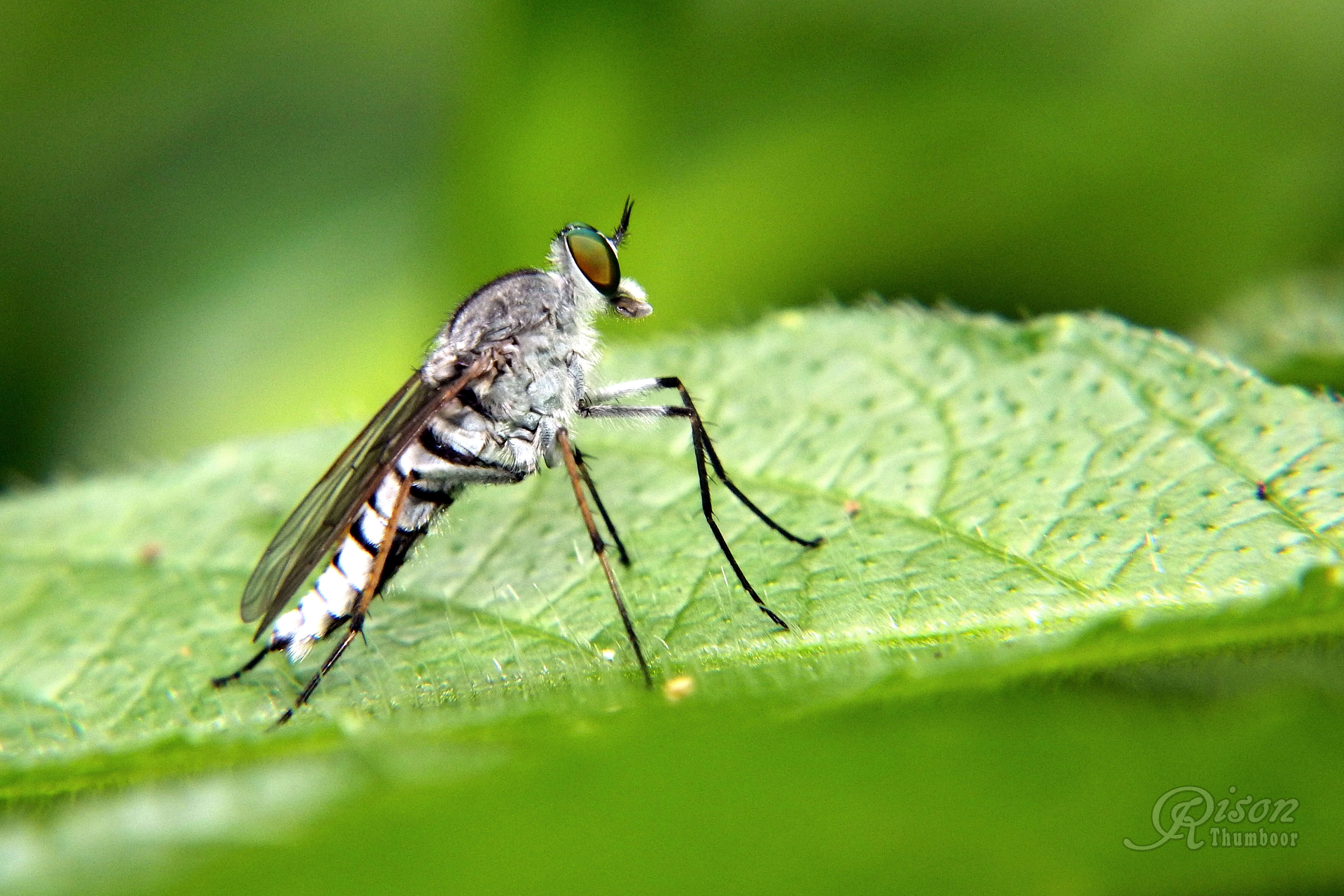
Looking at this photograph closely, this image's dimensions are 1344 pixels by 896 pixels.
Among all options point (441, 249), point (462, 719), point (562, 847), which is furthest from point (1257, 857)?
point (441, 249)

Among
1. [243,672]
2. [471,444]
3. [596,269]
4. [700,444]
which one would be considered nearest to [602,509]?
[700,444]

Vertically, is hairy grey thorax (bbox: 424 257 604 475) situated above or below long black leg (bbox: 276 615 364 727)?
above

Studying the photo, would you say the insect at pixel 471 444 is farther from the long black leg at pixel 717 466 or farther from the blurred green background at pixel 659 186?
the blurred green background at pixel 659 186

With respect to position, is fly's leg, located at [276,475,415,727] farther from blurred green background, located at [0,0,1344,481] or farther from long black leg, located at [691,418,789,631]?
blurred green background, located at [0,0,1344,481]

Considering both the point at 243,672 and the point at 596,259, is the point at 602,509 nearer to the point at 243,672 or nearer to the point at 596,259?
the point at 596,259

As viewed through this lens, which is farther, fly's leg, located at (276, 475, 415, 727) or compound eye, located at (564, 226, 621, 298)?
compound eye, located at (564, 226, 621, 298)

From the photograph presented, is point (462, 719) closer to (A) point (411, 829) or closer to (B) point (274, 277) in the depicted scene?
(A) point (411, 829)

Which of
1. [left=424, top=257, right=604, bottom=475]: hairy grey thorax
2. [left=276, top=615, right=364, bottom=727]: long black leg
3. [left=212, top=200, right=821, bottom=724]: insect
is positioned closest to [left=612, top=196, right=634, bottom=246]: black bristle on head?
[left=212, top=200, right=821, bottom=724]: insect
